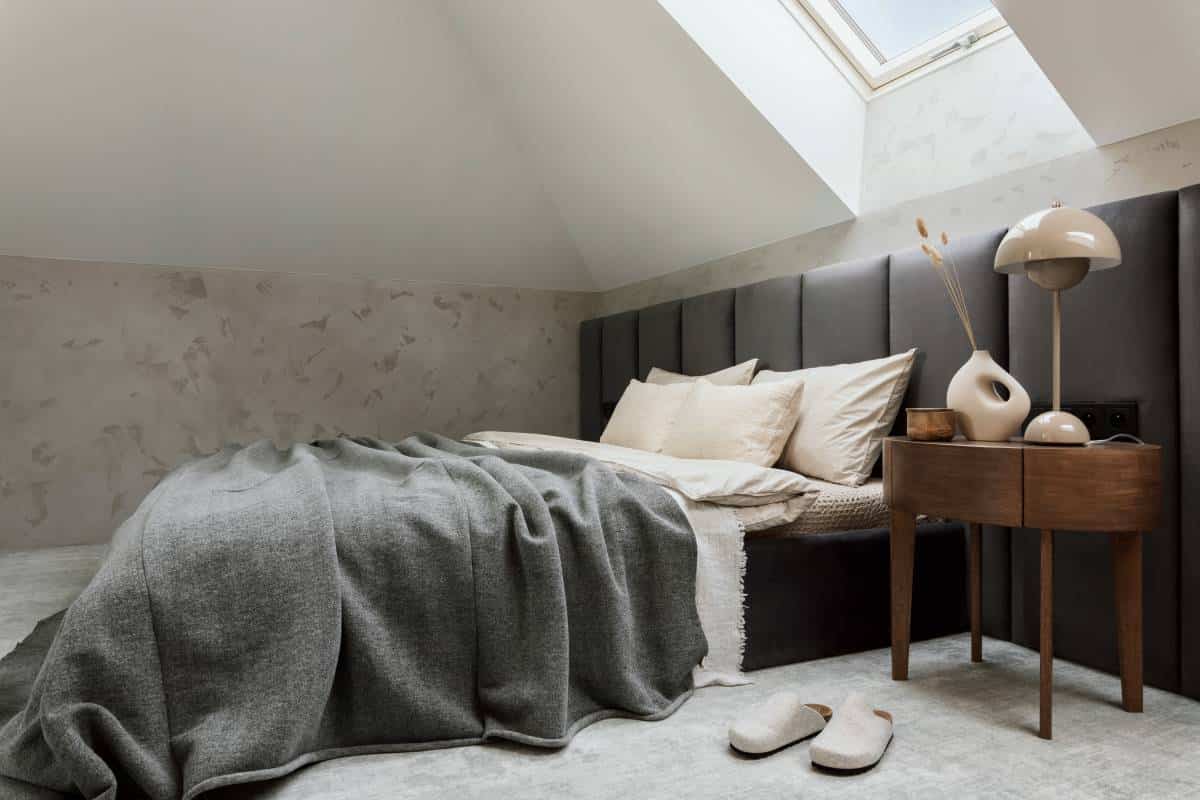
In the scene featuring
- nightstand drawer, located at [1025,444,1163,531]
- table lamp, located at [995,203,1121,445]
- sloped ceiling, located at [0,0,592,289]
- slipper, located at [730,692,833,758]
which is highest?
sloped ceiling, located at [0,0,592,289]

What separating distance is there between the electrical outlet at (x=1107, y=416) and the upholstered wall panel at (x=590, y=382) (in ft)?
8.86

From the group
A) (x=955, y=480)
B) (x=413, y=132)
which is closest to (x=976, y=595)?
(x=955, y=480)

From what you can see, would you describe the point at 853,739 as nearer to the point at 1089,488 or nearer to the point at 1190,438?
the point at 1089,488

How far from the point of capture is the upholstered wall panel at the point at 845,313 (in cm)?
265

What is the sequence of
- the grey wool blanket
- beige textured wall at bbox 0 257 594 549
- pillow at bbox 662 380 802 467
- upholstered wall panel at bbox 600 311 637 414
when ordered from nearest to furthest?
1. the grey wool blanket
2. pillow at bbox 662 380 802 467
3. beige textured wall at bbox 0 257 594 549
4. upholstered wall panel at bbox 600 311 637 414

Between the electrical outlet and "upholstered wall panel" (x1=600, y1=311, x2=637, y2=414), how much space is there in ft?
7.87

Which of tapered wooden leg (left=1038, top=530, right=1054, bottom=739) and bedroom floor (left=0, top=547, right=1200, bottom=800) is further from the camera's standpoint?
tapered wooden leg (left=1038, top=530, right=1054, bottom=739)

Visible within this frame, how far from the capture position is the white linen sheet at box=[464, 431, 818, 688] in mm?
1918

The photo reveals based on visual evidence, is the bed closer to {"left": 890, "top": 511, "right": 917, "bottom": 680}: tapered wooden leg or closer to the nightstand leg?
{"left": 890, "top": 511, "right": 917, "bottom": 680}: tapered wooden leg

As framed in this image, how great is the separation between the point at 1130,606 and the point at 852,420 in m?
0.89

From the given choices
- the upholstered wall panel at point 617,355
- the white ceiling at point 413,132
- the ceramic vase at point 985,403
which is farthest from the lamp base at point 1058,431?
the upholstered wall panel at point 617,355

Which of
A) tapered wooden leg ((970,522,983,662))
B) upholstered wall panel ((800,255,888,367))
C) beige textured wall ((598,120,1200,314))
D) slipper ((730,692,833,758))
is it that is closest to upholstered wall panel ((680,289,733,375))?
beige textured wall ((598,120,1200,314))

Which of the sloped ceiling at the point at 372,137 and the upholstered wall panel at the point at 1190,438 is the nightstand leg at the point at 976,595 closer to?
the upholstered wall panel at the point at 1190,438

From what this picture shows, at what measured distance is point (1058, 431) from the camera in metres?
1.69
